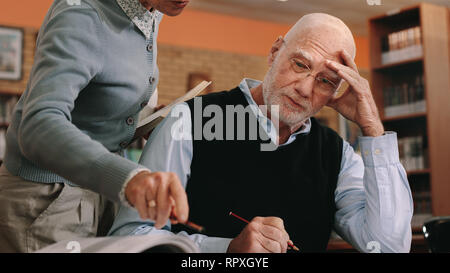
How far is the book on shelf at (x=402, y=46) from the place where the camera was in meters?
4.74

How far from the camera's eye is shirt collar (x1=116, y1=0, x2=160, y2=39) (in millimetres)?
1166

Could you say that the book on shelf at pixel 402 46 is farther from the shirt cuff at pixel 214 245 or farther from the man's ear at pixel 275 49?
the shirt cuff at pixel 214 245

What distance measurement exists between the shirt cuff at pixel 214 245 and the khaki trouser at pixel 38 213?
264mm

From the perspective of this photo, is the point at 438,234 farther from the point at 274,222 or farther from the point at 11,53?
the point at 11,53

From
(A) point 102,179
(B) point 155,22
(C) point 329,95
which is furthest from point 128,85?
(C) point 329,95

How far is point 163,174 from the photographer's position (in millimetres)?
706

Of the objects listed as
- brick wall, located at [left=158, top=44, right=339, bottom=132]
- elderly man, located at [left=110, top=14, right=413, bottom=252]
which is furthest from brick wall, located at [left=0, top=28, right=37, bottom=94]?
elderly man, located at [left=110, top=14, right=413, bottom=252]

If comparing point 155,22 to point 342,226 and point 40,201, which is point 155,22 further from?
point 342,226

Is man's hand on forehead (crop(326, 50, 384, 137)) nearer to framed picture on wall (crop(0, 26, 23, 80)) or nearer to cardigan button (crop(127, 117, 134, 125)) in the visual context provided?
cardigan button (crop(127, 117, 134, 125))

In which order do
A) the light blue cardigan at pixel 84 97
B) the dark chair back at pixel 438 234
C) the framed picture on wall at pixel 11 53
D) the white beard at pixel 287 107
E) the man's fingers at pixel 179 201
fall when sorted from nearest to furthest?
the man's fingers at pixel 179 201 → the light blue cardigan at pixel 84 97 → the white beard at pixel 287 107 → the dark chair back at pixel 438 234 → the framed picture on wall at pixel 11 53

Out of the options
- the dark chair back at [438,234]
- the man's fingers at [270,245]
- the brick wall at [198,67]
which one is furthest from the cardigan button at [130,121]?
the brick wall at [198,67]

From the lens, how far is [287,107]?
141 centimetres

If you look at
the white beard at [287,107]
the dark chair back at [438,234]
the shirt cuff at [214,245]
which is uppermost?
the white beard at [287,107]

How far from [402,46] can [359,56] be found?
2719 mm
